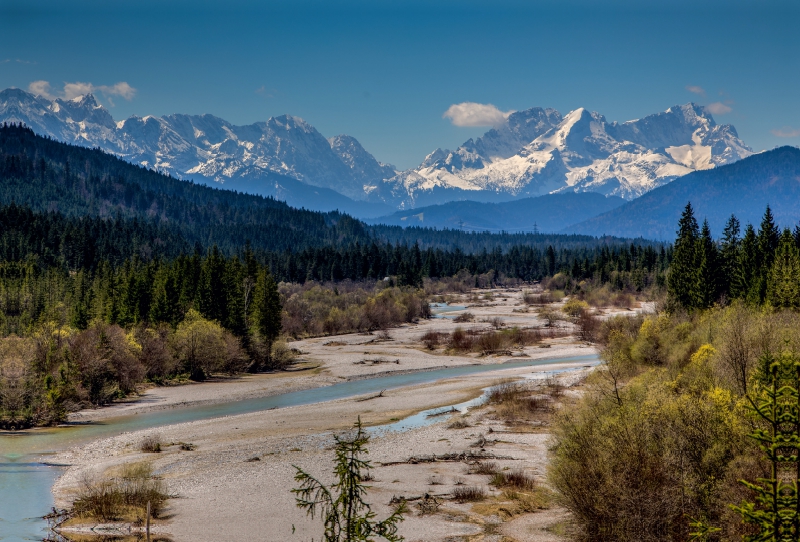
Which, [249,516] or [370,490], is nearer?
[249,516]

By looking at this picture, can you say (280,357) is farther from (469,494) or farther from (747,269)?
Result: (469,494)

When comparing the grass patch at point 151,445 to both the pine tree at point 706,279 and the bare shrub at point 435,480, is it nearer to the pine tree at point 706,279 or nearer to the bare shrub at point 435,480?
the bare shrub at point 435,480

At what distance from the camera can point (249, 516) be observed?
2589 centimetres

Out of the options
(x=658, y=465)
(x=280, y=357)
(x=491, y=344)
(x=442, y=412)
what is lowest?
(x=442, y=412)

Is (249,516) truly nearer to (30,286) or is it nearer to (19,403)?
(19,403)

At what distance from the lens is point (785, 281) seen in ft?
181

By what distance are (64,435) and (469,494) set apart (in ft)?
84.7

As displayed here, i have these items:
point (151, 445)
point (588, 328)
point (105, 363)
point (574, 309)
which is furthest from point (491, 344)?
point (151, 445)

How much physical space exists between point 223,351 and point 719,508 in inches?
2209

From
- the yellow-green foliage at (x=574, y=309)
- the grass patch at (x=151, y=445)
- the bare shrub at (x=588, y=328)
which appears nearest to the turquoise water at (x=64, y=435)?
the grass patch at (x=151, y=445)

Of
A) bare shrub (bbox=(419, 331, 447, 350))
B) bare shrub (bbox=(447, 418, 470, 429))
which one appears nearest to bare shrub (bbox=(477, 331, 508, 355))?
bare shrub (bbox=(419, 331, 447, 350))

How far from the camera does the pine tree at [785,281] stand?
53531 mm

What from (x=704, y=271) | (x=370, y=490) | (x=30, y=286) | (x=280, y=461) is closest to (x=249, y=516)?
(x=370, y=490)

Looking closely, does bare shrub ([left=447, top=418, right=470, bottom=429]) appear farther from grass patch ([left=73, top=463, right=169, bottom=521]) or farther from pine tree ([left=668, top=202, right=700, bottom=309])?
pine tree ([left=668, top=202, right=700, bottom=309])
